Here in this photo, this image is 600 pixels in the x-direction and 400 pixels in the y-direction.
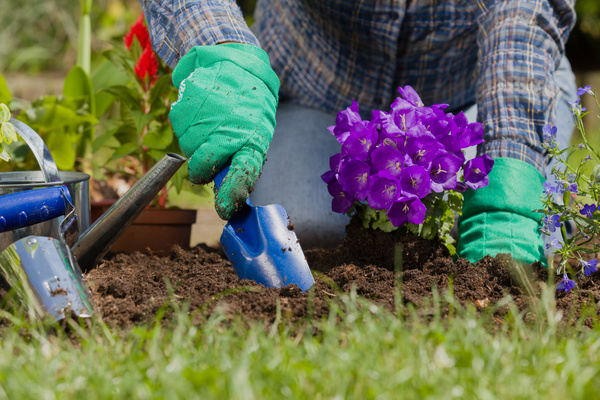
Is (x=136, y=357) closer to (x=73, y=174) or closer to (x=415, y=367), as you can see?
(x=415, y=367)

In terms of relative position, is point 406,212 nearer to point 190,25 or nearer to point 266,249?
point 266,249

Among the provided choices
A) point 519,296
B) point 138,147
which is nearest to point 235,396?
point 519,296

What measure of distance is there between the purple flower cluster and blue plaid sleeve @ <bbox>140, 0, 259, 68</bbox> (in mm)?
422

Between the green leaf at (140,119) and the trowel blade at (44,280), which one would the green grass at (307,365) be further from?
the green leaf at (140,119)

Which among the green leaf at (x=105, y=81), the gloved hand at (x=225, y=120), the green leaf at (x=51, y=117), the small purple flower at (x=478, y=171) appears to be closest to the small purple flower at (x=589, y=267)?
the small purple flower at (x=478, y=171)

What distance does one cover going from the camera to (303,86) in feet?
7.67

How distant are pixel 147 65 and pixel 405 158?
1.03 metres

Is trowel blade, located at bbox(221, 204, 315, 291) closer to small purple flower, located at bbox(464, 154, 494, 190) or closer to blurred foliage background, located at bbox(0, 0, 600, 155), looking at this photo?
small purple flower, located at bbox(464, 154, 494, 190)

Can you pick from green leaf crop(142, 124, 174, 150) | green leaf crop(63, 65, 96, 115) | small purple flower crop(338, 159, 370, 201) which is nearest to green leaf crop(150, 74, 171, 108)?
green leaf crop(142, 124, 174, 150)

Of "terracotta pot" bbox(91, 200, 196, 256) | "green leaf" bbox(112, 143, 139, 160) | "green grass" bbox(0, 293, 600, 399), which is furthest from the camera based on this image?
"green leaf" bbox(112, 143, 139, 160)

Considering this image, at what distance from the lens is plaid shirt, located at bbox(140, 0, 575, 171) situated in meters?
1.64

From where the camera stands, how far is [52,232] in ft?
4.51

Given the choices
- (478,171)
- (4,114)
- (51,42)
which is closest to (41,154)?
(4,114)

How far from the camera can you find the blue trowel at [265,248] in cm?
141
